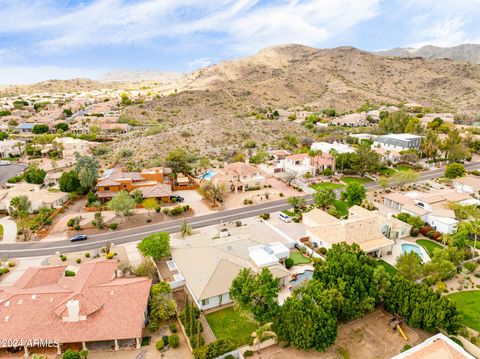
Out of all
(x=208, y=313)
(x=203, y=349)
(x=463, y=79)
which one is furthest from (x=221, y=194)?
(x=463, y=79)

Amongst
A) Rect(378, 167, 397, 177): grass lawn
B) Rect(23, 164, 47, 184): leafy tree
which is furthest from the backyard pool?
Rect(23, 164, 47, 184): leafy tree

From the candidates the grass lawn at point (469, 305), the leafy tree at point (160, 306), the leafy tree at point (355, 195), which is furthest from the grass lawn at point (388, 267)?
the leafy tree at point (160, 306)

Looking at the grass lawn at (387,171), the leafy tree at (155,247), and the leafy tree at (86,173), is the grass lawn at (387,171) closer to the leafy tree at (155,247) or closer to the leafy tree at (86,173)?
the leafy tree at (155,247)

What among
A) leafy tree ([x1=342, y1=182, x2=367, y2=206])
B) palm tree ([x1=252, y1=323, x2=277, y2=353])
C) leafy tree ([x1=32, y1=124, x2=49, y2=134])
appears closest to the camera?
palm tree ([x1=252, y1=323, x2=277, y2=353])

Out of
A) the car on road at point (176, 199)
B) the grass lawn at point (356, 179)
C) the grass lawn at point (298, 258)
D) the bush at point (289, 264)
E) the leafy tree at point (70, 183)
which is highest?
the leafy tree at point (70, 183)

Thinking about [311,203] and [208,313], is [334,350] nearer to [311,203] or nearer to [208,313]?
[208,313]

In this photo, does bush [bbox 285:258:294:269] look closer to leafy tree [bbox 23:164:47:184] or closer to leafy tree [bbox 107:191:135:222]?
leafy tree [bbox 107:191:135:222]
